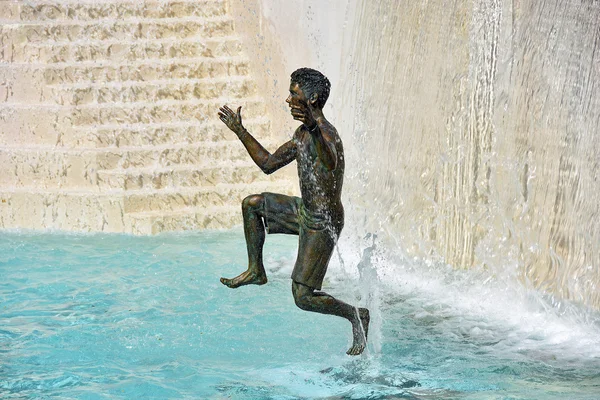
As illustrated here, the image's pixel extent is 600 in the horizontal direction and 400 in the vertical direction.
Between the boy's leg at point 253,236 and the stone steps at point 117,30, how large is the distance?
556 cm

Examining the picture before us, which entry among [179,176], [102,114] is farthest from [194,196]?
[102,114]

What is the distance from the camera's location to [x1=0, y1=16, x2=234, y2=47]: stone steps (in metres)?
9.77

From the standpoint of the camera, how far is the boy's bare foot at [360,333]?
4.99 m

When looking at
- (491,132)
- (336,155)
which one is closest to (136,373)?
(336,155)

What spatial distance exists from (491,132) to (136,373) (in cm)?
293

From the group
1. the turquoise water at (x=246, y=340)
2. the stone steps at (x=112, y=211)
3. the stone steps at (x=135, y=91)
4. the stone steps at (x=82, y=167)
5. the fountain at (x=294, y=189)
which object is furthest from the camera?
the stone steps at (x=135, y=91)

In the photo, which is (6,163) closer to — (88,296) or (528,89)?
(88,296)

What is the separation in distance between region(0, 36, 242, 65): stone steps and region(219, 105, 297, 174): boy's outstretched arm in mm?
5305

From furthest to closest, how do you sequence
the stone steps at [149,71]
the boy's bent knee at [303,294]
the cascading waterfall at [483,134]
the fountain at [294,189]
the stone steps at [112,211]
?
the stone steps at [149,71]
the stone steps at [112,211]
the cascading waterfall at [483,134]
the fountain at [294,189]
the boy's bent knee at [303,294]

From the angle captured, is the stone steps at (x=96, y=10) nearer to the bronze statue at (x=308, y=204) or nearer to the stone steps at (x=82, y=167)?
the stone steps at (x=82, y=167)

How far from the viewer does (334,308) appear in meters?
4.85

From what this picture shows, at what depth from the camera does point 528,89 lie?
21.0ft

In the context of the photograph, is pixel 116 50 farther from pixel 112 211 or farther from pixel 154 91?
pixel 112 211

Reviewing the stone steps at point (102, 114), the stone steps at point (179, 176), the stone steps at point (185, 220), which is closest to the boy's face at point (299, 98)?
the stone steps at point (185, 220)
